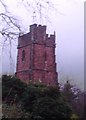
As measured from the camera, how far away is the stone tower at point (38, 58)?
43.2 m

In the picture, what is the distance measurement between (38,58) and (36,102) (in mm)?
25812

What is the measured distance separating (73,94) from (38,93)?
14.3 metres

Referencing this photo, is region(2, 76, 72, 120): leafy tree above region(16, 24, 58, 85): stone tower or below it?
below

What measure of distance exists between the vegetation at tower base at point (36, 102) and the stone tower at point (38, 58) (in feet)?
71.5

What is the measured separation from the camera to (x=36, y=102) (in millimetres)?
18766

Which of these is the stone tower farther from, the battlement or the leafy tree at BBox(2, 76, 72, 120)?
the leafy tree at BBox(2, 76, 72, 120)

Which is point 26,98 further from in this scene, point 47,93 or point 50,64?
point 50,64

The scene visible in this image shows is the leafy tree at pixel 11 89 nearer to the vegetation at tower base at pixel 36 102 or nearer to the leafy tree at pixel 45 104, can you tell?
the vegetation at tower base at pixel 36 102

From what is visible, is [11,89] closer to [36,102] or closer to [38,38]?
[36,102]

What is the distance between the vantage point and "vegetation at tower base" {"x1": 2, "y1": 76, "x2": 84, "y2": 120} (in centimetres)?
1781

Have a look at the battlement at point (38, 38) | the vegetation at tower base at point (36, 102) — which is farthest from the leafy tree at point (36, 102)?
the battlement at point (38, 38)

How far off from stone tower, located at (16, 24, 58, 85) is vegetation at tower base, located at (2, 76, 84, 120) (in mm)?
21784

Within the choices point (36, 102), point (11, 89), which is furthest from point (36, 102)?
point (11, 89)

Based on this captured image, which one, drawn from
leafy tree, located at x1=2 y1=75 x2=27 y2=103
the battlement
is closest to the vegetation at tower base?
leafy tree, located at x1=2 y1=75 x2=27 y2=103
